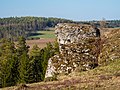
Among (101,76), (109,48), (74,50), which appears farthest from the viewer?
(74,50)

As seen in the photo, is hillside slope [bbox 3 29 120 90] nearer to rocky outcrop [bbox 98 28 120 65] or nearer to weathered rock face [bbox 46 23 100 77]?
rocky outcrop [bbox 98 28 120 65]

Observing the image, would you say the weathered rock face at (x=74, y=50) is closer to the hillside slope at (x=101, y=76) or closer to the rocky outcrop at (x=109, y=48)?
the rocky outcrop at (x=109, y=48)

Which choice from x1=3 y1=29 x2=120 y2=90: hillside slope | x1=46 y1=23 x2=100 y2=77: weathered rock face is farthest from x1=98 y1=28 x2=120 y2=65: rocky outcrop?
x1=46 y1=23 x2=100 y2=77: weathered rock face

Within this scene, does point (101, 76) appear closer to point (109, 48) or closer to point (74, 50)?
point (109, 48)

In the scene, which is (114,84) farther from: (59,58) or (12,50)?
(12,50)

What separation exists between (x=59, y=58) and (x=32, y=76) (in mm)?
29509

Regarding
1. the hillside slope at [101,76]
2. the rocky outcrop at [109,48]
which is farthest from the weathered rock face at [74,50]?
the hillside slope at [101,76]

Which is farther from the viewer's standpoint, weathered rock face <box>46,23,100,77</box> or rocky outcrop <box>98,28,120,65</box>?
weathered rock face <box>46,23,100,77</box>

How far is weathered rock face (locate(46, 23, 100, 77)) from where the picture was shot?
148ft

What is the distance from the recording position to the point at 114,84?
24.4 m

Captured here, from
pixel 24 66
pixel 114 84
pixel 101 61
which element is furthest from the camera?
pixel 24 66

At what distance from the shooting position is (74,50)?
46.9m

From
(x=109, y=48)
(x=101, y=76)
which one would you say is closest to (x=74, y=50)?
(x=109, y=48)

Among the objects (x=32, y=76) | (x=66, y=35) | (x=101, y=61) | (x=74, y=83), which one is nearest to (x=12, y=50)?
(x=32, y=76)
